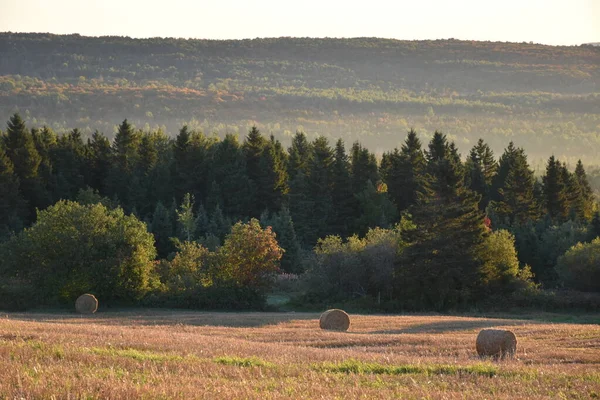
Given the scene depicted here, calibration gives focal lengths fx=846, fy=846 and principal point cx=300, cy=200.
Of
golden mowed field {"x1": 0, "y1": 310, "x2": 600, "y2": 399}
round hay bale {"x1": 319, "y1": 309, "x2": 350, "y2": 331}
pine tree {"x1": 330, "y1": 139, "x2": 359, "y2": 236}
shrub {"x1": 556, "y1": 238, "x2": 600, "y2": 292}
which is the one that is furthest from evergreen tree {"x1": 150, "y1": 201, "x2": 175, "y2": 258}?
golden mowed field {"x1": 0, "y1": 310, "x2": 600, "y2": 399}

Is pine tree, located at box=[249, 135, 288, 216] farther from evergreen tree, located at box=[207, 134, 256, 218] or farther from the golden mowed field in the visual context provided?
the golden mowed field

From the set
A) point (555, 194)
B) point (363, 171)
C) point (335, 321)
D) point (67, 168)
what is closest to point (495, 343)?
point (335, 321)

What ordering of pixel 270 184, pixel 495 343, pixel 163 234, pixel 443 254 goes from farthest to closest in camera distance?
pixel 270 184 → pixel 163 234 → pixel 443 254 → pixel 495 343

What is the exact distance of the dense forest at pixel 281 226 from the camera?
6116 cm

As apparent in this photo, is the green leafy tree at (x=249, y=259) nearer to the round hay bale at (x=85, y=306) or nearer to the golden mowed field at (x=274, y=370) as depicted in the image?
the round hay bale at (x=85, y=306)

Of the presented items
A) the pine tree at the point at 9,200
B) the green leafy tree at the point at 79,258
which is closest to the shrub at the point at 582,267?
the green leafy tree at the point at 79,258

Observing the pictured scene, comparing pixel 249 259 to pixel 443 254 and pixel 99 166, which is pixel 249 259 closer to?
pixel 443 254

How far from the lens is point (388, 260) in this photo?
69250 mm

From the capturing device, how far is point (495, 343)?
82.3 feet

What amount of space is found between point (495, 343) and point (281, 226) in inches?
2601

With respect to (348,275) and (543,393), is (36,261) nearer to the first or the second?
(348,275)

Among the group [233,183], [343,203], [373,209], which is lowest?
[373,209]

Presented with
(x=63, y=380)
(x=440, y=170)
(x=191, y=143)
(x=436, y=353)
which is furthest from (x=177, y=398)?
(x=191, y=143)

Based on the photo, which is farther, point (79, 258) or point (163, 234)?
point (163, 234)
